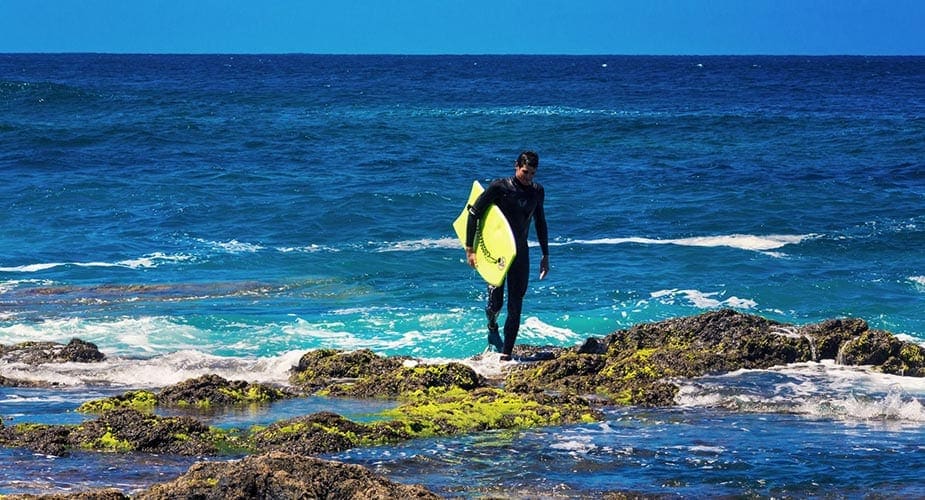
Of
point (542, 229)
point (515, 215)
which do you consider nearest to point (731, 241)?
point (542, 229)

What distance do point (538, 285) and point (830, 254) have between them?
5351 mm

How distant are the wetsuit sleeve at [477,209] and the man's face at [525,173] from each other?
24 centimetres

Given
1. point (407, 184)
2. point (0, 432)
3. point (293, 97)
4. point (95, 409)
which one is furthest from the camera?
point (293, 97)

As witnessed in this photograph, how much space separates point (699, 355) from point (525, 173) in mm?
1991

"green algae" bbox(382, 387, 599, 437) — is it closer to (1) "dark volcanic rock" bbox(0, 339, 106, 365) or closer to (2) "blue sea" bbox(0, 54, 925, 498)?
(2) "blue sea" bbox(0, 54, 925, 498)

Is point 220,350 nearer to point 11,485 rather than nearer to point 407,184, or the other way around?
point 11,485

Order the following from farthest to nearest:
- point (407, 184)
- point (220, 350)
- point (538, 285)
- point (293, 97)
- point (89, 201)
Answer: point (293, 97) < point (407, 184) < point (89, 201) < point (538, 285) < point (220, 350)

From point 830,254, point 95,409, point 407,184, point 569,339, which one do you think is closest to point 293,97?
point 407,184

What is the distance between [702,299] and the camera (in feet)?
51.0

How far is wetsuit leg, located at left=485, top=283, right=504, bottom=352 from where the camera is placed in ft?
33.5

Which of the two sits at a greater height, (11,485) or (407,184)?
(407,184)

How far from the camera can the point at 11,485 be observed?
582 centimetres

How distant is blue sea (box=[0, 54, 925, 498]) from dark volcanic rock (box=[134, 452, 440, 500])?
0.93 meters

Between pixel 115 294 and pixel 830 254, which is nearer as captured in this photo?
pixel 115 294
